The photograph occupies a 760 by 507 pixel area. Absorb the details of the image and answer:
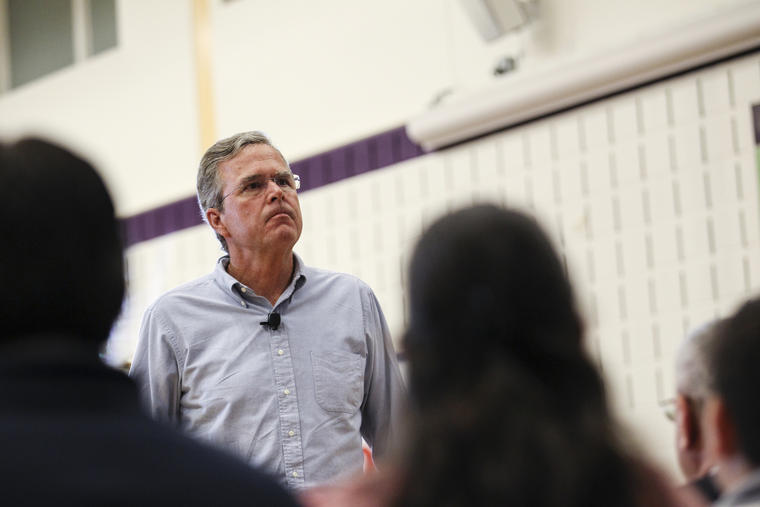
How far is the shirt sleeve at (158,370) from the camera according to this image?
7.61 ft

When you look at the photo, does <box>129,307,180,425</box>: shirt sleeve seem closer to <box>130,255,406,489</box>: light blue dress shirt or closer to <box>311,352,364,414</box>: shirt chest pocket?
<box>130,255,406,489</box>: light blue dress shirt

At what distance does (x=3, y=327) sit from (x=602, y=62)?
3588mm

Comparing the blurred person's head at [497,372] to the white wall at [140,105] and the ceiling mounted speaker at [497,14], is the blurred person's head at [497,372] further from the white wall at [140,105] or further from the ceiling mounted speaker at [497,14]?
the white wall at [140,105]

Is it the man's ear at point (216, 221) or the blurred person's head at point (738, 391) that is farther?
the man's ear at point (216, 221)

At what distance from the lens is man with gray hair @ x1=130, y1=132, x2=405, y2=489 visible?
7.53ft

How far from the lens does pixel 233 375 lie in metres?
2.32


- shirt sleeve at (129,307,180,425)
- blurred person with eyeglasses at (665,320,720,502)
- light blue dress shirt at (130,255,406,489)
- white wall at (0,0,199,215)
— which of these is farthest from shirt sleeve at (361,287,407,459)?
white wall at (0,0,199,215)

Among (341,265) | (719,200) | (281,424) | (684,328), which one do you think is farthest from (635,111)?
(281,424)

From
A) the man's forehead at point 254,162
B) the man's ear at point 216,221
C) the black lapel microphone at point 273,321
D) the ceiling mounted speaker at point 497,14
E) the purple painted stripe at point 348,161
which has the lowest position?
the black lapel microphone at point 273,321

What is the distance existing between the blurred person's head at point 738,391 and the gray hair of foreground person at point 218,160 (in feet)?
5.01

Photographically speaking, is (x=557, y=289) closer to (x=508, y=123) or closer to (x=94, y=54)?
(x=508, y=123)

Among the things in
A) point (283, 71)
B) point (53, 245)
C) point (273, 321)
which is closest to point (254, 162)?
point (273, 321)

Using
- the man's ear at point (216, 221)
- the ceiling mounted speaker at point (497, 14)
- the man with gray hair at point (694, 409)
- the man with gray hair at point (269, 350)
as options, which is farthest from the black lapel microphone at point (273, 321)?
the ceiling mounted speaker at point (497, 14)

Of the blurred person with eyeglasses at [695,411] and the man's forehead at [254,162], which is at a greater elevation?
the man's forehead at [254,162]
